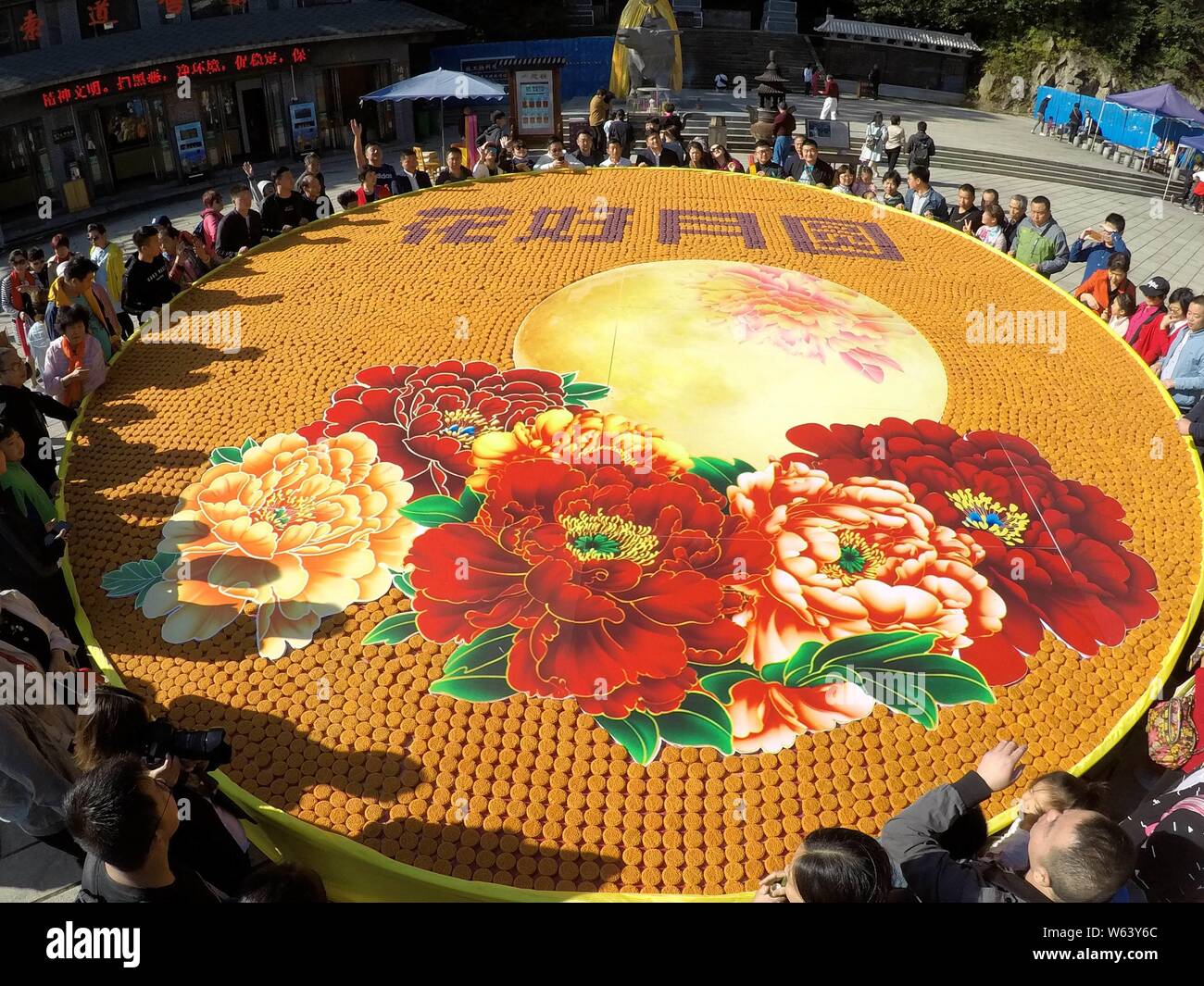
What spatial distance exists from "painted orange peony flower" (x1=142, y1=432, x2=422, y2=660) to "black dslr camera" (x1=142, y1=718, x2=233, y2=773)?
118cm

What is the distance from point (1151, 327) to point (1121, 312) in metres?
0.38

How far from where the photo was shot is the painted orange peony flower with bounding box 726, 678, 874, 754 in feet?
13.4

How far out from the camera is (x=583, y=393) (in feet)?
21.2

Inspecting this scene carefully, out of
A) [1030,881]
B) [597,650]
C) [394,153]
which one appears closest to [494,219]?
[597,650]

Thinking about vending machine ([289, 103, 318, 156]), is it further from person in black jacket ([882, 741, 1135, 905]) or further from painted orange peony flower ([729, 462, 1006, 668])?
person in black jacket ([882, 741, 1135, 905])

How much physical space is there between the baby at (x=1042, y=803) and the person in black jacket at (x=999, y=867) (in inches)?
4.0

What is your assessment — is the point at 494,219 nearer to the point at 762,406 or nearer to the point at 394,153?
the point at 762,406

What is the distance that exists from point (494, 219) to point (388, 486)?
200 inches

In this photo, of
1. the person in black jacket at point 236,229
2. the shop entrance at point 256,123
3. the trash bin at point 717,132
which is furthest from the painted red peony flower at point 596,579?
the shop entrance at point 256,123

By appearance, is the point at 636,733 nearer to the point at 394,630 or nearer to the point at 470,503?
the point at 394,630

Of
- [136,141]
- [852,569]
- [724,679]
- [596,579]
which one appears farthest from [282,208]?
[136,141]

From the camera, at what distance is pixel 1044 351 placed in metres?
7.36

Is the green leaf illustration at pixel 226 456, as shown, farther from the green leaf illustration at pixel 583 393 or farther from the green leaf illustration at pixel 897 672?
the green leaf illustration at pixel 897 672

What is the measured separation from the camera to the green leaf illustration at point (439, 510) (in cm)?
529
